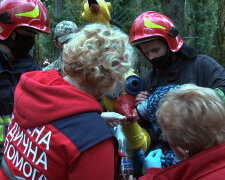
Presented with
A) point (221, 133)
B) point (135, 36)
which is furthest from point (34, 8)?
point (221, 133)

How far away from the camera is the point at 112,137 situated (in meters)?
1.26

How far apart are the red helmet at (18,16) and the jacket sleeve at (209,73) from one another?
1773mm

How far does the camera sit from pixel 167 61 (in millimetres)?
2770

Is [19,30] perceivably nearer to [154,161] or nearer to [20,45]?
[20,45]

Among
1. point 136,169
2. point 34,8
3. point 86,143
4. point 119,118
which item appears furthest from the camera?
point 34,8

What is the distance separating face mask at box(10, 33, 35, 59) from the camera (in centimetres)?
278

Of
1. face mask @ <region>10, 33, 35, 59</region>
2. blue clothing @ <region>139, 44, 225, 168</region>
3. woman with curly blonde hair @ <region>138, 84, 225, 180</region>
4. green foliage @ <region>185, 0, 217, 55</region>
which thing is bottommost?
green foliage @ <region>185, 0, 217, 55</region>

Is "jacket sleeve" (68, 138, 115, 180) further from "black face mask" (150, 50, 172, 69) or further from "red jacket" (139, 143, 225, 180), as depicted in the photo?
"black face mask" (150, 50, 172, 69)

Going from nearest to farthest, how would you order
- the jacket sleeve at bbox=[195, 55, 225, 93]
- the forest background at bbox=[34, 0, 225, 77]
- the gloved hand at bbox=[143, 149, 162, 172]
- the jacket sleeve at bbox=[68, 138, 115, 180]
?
the jacket sleeve at bbox=[68, 138, 115, 180] < the gloved hand at bbox=[143, 149, 162, 172] < the jacket sleeve at bbox=[195, 55, 225, 93] < the forest background at bbox=[34, 0, 225, 77]

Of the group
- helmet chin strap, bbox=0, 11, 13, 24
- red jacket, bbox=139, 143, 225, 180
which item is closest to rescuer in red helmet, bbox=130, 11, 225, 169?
red jacket, bbox=139, 143, 225, 180

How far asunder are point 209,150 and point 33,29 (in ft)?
7.42

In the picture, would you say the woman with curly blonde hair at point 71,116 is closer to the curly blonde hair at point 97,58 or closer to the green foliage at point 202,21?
the curly blonde hair at point 97,58

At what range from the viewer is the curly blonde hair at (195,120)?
143cm

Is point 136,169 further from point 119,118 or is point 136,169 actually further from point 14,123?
point 14,123
